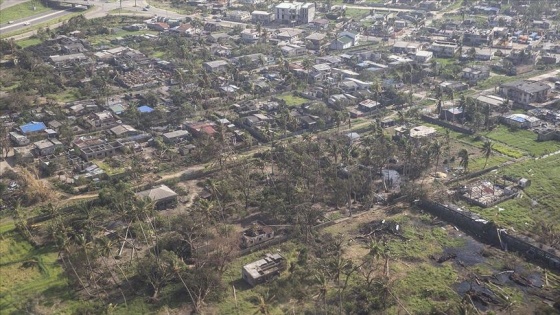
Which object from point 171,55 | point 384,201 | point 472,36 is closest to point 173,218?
point 384,201

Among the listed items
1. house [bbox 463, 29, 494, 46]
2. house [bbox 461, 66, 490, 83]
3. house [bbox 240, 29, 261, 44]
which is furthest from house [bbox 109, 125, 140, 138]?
house [bbox 463, 29, 494, 46]

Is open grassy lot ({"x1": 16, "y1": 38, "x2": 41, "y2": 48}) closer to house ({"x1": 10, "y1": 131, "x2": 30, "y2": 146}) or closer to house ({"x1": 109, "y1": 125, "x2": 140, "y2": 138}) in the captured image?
house ({"x1": 10, "y1": 131, "x2": 30, "y2": 146})

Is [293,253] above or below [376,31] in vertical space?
below

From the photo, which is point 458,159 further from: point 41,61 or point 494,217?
point 41,61

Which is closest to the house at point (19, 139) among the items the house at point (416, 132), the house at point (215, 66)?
the house at point (215, 66)

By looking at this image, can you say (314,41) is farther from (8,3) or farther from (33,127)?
(8,3)

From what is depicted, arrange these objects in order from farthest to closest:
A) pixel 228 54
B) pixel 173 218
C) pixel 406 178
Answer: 1. pixel 228 54
2. pixel 406 178
3. pixel 173 218

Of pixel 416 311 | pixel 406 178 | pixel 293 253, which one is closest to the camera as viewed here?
pixel 416 311

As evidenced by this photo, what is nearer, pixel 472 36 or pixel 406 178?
pixel 406 178
